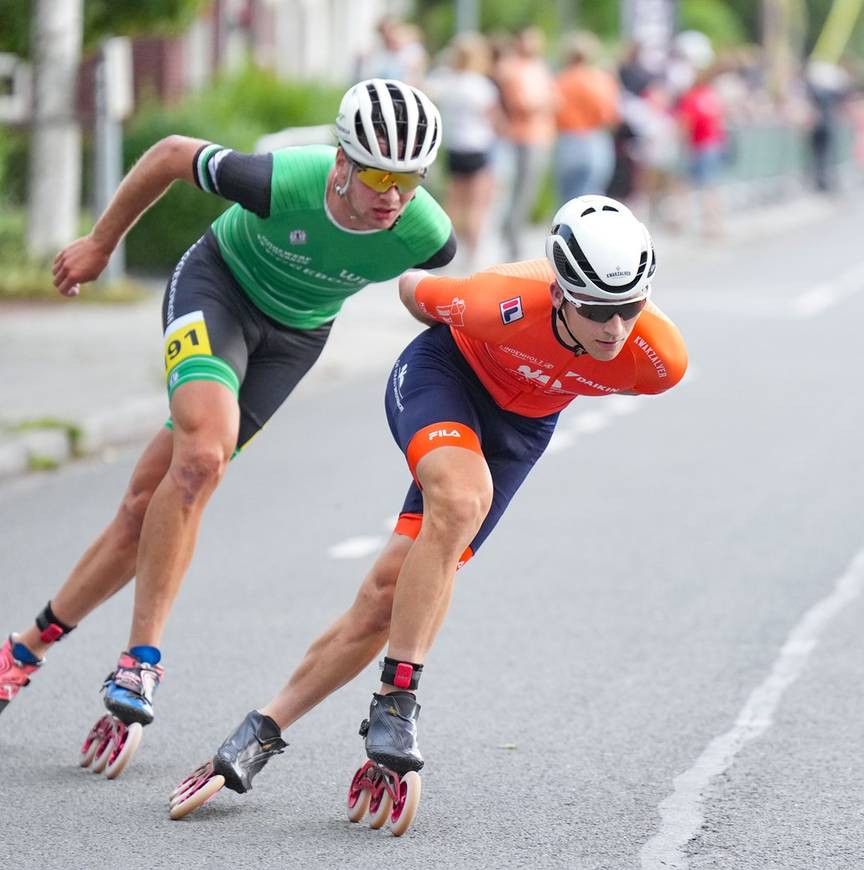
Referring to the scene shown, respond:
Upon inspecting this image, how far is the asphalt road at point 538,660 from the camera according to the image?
5039 millimetres

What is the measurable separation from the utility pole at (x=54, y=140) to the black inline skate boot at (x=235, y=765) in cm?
1247

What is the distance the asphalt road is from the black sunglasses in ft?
4.39

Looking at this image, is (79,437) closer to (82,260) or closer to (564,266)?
(82,260)

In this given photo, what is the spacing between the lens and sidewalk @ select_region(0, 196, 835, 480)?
10.9 metres

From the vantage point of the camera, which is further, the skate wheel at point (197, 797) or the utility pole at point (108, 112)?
the utility pole at point (108, 112)

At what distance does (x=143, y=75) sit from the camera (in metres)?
25.2

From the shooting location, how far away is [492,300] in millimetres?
5223

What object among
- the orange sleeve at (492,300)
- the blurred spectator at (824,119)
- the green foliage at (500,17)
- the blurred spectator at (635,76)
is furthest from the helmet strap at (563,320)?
the green foliage at (500,17)

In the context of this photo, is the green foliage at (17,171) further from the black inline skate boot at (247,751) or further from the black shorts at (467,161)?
the black inline skate boot at (247,751)

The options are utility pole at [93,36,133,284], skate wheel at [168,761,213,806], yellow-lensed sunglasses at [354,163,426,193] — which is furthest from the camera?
utility pole at [93,36,133,284]

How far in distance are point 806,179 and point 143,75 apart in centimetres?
1423

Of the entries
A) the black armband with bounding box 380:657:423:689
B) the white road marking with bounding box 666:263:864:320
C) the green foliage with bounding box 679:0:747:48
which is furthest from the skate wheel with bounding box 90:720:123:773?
the green foliage with bounding box 679:0:747:48

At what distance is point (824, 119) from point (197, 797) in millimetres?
29956

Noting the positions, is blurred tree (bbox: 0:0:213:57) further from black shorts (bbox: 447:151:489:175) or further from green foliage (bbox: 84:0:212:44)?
black shorts (bbox: 447:151:489:175)
